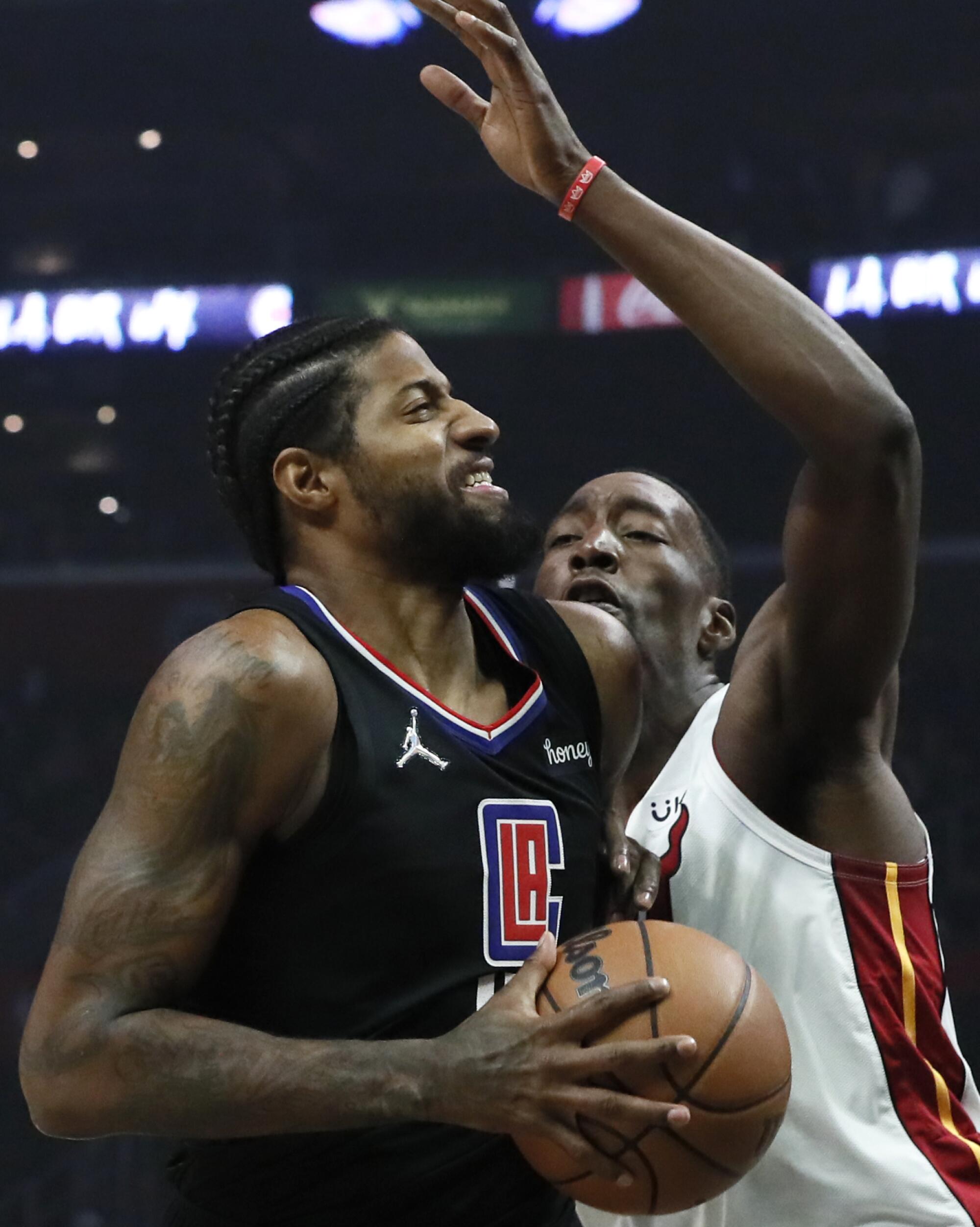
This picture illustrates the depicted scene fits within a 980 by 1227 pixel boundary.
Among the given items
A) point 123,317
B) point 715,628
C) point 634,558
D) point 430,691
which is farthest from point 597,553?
point 123,317

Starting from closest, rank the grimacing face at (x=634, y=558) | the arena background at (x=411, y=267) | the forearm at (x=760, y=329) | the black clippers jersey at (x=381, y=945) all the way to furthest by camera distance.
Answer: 1. the black clippers jersey at (x=381, y=945)
2. the forearm at (x=760, y=329)
3. the grimacing face at (x=634, y=558)
4. the arena background at (x=411, y=267)

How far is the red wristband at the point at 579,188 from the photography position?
1.94m

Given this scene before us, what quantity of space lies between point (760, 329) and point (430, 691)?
625mm

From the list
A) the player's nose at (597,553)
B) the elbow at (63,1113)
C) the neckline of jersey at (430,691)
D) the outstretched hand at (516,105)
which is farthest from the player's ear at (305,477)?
the player's nose at (597,553)

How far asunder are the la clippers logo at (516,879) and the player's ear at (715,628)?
119 centimetres

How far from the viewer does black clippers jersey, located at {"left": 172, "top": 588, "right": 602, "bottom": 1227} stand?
171cm

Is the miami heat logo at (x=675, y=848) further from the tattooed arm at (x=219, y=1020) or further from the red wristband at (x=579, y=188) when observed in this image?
the red wristband at (x=579, y=188)

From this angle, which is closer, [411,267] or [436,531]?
[436,531]

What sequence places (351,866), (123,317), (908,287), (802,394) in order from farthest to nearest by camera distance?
(123,317), (908,287), (802,394), (351,866)

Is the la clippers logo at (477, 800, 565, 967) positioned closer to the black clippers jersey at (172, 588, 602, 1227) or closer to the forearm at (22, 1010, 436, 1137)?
the black clippers jersey at (172, 588, 602, 1227)

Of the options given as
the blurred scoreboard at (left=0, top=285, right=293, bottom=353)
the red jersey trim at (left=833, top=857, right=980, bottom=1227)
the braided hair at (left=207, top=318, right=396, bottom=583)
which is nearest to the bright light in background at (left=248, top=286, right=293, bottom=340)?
the blurred scoreboard at (left=0, top=285, right=293, bottom=353)

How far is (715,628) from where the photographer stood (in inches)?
119

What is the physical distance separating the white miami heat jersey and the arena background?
656cm

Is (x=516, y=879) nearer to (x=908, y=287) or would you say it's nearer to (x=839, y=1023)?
(x=839, y=1023)
